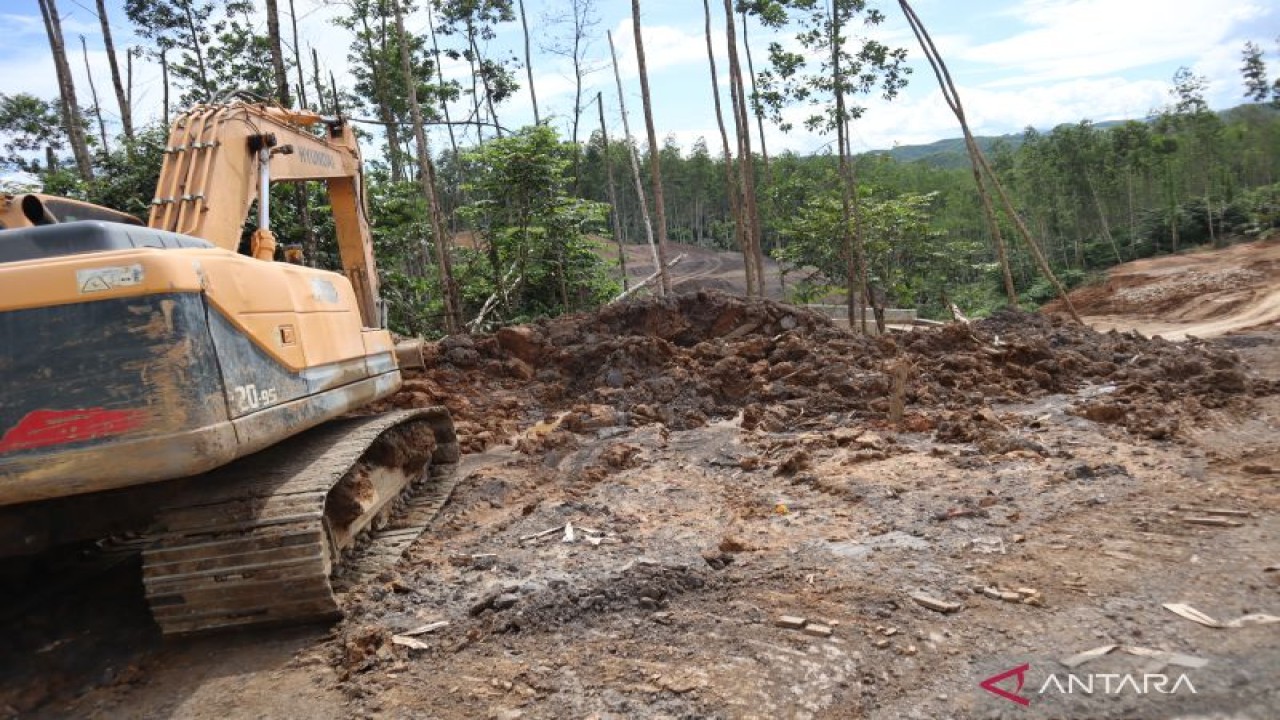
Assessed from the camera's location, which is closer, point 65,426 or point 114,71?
point 65,426

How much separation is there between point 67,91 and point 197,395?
1867 centimetres

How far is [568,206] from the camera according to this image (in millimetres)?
15875

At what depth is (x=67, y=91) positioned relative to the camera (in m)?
17.0

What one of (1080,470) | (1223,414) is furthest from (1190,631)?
(1223,414)

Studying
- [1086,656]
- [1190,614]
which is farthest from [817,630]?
[1190,614]

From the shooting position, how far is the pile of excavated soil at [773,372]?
708 centimetres

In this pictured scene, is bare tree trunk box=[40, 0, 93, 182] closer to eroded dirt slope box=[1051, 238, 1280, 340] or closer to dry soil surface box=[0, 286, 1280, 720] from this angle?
dry soil surface box=[0, 286, 1280, 720]

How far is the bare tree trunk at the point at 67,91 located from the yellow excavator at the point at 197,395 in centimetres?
1483

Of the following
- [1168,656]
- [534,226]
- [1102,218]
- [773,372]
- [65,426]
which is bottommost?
[1168,656]

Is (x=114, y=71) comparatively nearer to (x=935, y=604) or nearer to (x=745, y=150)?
→ (x=745, y=150)

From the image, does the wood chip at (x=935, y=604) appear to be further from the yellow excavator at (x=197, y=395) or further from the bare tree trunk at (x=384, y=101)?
the bare tree trunk at (x=384, y=101)

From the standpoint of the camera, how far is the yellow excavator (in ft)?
9.49

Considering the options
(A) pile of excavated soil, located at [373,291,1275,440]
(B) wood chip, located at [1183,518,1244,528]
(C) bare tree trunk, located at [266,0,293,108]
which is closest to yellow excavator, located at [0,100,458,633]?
(A) pile of excavated soil, located at [373,291,1275,440]

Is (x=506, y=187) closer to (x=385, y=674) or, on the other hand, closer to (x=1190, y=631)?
(x=385, y=674)
